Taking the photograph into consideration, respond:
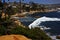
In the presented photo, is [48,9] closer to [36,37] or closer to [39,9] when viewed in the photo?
[39,9]

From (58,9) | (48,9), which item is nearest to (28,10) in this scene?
(48,9)

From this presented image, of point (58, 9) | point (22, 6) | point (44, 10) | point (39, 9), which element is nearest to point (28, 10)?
point (22, 6)

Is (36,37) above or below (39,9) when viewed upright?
above

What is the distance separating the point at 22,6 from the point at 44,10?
21135 millimetres

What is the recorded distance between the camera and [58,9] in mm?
133750

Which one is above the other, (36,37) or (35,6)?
(36,37)

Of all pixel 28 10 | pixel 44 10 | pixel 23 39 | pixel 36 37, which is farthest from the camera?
pixel 44 10

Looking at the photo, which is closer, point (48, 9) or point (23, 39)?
point (23, 39)

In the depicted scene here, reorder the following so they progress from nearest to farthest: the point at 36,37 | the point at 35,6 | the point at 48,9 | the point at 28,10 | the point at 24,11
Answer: the point at 36,37
the point at 24,11
the point at 28,10
the point at 35,6
the point at 48,9

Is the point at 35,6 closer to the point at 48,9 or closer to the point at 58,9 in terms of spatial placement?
the point at 48,9

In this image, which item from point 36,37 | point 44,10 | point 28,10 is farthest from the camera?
point 44,10

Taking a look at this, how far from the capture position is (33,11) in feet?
334

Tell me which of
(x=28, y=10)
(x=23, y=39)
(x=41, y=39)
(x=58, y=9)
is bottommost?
(x=58, y=9)

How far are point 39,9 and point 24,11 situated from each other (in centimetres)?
1872
